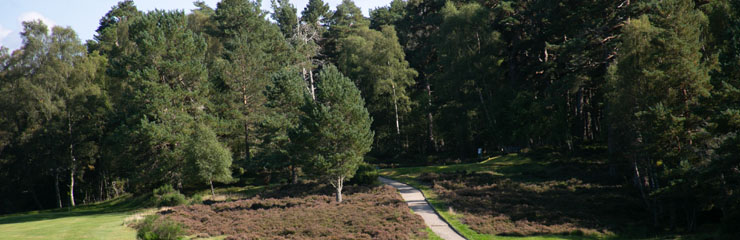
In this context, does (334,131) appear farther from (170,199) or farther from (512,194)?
(170,199)

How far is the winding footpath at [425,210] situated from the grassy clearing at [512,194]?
51 cm

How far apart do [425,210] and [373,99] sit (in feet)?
109

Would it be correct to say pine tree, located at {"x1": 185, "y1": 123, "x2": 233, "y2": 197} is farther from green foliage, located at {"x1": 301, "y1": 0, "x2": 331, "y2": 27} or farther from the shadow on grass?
green foliage, located at {"x1": 301, "y1": 0, "x2": 331, "y2": 27}

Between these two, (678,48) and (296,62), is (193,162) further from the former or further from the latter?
(678,48)

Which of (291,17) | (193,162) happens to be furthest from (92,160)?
(291,17)

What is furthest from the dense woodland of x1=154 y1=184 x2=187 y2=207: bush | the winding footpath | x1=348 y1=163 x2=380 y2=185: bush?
x1=348 y1=163 x2=380 y2=185: bush

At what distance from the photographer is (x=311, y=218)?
81.1ft

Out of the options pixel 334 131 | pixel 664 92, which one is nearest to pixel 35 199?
pixel 334 131

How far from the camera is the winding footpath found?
21.8m

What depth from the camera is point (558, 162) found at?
38.2 metres

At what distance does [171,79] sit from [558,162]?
1452 inches

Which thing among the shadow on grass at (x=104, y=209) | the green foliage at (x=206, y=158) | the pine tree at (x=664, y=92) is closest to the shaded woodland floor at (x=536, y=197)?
the pine tree at (x=664, y=92)

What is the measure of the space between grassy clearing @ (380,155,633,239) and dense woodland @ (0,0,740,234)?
363 centimetres

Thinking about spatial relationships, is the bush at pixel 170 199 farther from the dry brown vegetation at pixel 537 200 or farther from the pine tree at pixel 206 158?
the dry brown vegetation at pixel 537 200
